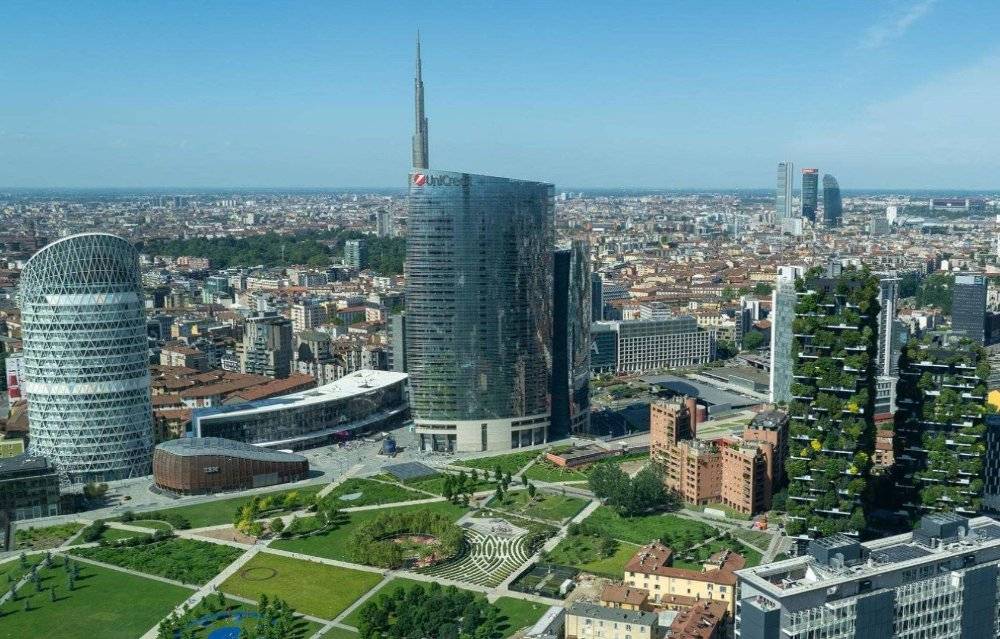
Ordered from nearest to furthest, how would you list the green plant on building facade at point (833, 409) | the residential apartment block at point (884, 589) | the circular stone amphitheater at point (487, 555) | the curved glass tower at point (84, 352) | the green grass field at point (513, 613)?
the residential apartment block at point (884, 589)
the green grass field at point (513, 613)
the green plant on building facade at point (833, 409)
the circular stone amphitheater at point (487, 555)
the curved glass tower at point (84, 352)

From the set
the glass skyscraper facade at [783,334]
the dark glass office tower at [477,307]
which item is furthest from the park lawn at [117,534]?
the glass skyscraper facade at [783,334]

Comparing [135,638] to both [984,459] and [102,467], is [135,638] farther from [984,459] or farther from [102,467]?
[984,459]

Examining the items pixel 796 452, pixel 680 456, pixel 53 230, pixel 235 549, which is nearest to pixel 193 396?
pixel 235 549

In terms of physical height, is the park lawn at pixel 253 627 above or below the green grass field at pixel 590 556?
below

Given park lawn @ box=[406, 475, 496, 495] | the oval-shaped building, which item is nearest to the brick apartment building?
park lawn @ box=[406, 475, 496, 495]

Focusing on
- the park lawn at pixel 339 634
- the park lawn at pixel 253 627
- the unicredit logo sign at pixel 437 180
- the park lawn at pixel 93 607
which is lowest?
the park lawn at pixel 93 607

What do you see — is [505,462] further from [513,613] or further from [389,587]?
[513,613]

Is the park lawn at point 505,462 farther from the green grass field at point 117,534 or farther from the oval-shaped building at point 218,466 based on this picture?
the green grass field at point 117,534
